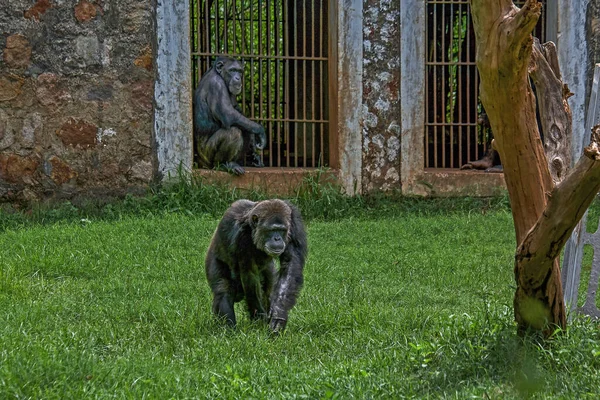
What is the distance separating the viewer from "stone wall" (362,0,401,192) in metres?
12.4

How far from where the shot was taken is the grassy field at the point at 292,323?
15.1 ft

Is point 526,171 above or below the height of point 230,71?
below

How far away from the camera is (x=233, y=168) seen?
12.1 metres

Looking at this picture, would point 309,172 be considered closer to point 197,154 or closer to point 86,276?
point 197,154

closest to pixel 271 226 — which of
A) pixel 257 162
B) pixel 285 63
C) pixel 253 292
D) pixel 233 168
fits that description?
pixel 253 292

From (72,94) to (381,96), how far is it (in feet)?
12.8

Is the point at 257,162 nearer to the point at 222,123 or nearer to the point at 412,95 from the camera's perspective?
the point at 222,123

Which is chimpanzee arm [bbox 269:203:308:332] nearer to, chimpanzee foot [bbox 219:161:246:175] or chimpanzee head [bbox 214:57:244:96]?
chimpanzee foot [bbox 219:161:246:175]

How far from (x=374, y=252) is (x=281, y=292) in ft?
10.3

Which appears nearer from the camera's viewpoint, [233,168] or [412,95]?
[233,168]

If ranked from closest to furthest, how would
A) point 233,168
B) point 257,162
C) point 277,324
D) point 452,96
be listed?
point 277,324, point 233,168, point 257,162, point 452,96

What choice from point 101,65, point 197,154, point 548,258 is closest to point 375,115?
point 197,154

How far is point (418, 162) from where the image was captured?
1259 centimetres

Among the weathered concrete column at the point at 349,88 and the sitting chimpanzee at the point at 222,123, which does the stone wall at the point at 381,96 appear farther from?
the sitting chimpanzee at the point at 222,123
